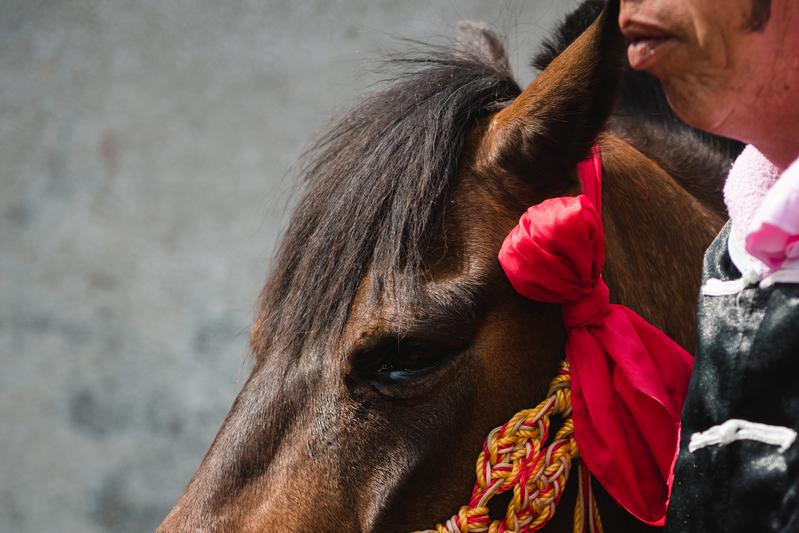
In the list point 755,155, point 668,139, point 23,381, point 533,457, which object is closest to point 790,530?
point 533,457

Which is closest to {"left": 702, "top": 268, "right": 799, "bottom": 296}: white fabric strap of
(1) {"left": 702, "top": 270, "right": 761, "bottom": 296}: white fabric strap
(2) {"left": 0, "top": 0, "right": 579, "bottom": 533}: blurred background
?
(1) {"left": 702, "top": 270, "right": 761, "bottom": 296}: white fabric strap

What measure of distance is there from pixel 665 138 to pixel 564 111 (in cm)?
67

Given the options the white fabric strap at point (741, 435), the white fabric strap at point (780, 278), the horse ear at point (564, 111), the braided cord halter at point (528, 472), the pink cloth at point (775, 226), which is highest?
the horse ear at point (564, 111)

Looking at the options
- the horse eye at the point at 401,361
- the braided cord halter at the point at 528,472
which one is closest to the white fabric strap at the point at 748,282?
the braided cord halter at the point at 528,472

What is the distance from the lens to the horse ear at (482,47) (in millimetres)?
1578

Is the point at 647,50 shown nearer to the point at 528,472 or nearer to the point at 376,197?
the point at 376,197

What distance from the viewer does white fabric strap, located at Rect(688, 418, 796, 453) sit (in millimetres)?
890

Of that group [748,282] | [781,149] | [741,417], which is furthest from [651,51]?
[741,417]

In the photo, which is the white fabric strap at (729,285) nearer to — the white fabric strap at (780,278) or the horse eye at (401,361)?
the white fabric strap at (780,278)

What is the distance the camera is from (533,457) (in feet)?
3.83

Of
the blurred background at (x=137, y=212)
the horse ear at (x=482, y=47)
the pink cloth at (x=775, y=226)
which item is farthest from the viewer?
the blurred background at (x=137, y=212)

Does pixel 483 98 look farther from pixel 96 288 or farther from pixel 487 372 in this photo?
pixel 96 288

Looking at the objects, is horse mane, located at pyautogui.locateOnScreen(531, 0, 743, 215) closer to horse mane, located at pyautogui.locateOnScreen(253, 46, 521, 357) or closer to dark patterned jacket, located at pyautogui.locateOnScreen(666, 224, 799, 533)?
horse mane, located at pyautogui.locateOnScreen(253, 46, 521, 357)

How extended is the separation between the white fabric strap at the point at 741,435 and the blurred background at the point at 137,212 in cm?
286
